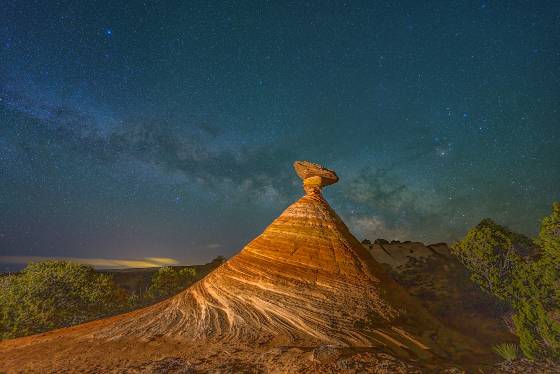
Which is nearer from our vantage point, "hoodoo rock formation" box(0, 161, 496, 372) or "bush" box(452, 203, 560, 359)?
"hoodoo rock formation" box(0, 161, 496, 372)

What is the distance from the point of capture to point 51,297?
21.8 metres

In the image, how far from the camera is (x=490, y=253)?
2295 cm

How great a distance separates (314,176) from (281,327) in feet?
45.9

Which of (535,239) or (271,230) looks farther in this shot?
(271,230)

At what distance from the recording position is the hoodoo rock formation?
9.86 meters

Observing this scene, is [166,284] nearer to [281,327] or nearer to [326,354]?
[281,327]

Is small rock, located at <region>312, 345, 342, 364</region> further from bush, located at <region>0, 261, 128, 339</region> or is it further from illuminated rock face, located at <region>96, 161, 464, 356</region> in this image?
bush, located at <region>0, 261, 128, 339</region>

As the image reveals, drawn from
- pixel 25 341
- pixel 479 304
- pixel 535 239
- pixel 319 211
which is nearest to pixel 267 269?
pixel 319 211

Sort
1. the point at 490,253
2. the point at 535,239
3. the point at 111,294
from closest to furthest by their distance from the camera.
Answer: the point at 535,239
the point at 490,253
the point at 111,294

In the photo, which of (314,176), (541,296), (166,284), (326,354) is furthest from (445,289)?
(166,284)

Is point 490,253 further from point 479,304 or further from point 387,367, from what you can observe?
point 387,367

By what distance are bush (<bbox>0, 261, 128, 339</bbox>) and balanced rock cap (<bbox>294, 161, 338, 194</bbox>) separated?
2202 cm

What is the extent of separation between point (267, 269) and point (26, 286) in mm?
20628

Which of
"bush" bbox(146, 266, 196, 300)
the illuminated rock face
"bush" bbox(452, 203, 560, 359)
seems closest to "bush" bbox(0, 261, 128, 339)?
"bush" bbox(146, 266, 196, 300)
